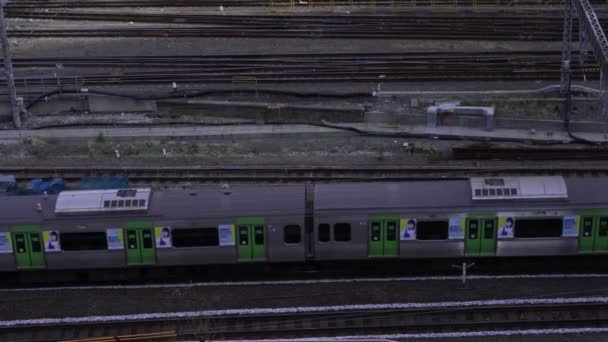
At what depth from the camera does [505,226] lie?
17.9m

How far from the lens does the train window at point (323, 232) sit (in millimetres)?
17953

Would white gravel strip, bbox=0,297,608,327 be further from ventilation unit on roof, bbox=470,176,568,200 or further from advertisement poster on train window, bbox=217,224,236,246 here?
ventilation unit on roof, bbox=470,176,568,200

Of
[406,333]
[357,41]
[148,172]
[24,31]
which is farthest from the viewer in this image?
[24,31]

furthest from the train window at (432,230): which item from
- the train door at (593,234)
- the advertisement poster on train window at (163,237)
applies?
the advertisement poster on train window at (163,237)

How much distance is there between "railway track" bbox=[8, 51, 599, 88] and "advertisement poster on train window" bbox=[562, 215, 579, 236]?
1487 centimetres

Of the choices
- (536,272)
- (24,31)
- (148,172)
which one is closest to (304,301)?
(536,272)

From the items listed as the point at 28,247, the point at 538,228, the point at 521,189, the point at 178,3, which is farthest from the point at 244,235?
the point at 178,3

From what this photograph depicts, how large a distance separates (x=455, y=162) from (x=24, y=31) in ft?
76.9

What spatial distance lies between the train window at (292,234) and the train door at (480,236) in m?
3.45

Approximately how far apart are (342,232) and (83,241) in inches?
209

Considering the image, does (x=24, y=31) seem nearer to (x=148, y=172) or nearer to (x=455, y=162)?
(x=148, y=172)

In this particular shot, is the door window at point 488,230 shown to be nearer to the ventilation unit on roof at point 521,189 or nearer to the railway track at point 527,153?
the ventilation unit on roof at point 521,189

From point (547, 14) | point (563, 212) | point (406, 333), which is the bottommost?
point (406, 333)

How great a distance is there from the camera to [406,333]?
53.0 feet
